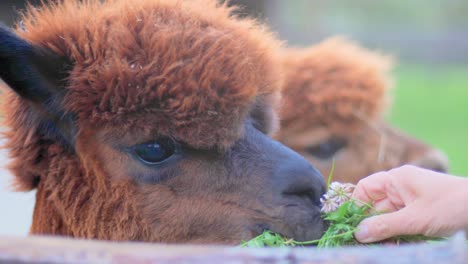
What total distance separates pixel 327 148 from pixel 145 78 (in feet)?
10.2

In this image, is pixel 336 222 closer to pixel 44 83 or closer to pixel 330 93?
pixel 44 83

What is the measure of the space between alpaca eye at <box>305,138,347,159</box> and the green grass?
5.99 m

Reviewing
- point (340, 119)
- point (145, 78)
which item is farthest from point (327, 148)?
point (145, 78)

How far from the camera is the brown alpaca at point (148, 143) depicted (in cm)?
265

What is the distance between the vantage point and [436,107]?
18828mm

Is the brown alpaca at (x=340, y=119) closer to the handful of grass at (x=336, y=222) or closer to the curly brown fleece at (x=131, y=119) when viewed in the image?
the curly brown fleece at (x=131, y=119)

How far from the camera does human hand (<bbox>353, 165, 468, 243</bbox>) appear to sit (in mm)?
2172

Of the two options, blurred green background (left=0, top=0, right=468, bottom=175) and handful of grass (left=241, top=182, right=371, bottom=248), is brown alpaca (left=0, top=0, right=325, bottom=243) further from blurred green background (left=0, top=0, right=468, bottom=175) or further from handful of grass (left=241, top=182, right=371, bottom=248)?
blurred green background (left=0, top=0, right=468, bottom=175)

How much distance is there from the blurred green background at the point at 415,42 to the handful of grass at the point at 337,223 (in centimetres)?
886

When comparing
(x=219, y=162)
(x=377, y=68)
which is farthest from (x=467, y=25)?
(x=219, y=162)

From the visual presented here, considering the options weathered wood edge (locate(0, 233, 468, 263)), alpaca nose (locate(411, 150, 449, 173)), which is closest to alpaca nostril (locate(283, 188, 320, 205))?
weathered wood edge (locate(0, 233, 468, 263))

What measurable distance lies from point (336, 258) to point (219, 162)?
139cm

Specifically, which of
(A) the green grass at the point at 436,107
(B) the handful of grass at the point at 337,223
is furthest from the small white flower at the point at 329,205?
(A) the green grass at the point at 436,107

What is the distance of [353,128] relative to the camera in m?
5.52
